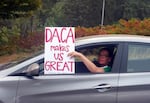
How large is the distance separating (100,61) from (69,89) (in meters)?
0.74

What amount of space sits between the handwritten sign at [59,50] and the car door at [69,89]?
0.34 ft

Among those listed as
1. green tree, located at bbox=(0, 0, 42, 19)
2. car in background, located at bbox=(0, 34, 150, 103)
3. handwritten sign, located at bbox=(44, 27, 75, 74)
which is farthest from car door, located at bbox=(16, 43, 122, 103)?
green tree, located at bbox=(0, 0, 42, 19)

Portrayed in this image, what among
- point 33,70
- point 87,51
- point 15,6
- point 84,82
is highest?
point 15,6

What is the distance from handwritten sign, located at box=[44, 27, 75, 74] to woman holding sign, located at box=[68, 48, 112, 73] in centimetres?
10

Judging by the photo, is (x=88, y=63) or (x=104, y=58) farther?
(x=104, y=58)

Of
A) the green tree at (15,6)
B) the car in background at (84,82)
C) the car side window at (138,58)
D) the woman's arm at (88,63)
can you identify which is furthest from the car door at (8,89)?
the green tree at (15,6)

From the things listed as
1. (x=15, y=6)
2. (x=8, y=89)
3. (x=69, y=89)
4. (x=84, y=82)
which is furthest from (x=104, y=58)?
(x=15, y=6)

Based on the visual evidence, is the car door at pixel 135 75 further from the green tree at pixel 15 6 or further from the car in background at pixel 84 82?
the green tree at pixel 15 6

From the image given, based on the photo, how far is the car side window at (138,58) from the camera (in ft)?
17.7

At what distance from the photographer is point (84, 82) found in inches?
207

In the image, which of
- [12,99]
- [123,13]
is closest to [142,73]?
[12,99]

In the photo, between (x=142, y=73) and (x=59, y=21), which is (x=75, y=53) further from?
(x=59, y=21)

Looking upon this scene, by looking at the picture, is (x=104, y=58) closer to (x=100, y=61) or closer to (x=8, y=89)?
(x=100, y=61)

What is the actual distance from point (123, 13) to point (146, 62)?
52.5 m
